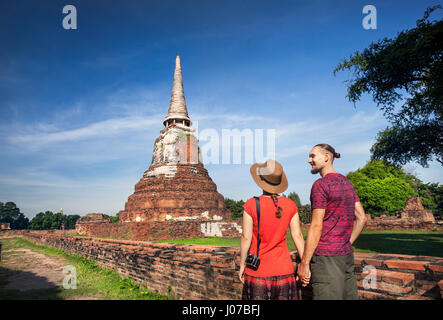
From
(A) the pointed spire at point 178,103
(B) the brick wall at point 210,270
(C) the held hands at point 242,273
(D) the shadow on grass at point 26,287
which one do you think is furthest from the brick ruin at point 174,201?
(C) the held hands at point 242,273

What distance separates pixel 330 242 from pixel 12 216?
7455cm

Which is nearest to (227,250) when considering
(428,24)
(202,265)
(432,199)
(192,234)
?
(202,265)

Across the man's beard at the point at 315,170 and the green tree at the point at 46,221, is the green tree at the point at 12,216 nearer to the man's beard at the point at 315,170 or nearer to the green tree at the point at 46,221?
the green tree at the point at 46,221

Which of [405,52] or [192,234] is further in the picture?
[192,234]

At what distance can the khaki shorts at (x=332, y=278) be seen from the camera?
6.85 ft

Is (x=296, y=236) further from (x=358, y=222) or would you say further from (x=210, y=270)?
(x=210, y=270)

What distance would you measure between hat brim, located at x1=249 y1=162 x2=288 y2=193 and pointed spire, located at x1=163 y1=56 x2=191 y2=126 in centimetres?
2279

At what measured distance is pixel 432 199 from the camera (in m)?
41.6

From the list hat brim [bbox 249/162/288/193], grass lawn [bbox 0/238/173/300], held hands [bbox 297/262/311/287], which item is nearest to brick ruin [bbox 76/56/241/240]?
grass lawn [bbox 0/238/173/300]

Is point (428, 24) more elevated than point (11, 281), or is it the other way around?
point (428, 24)

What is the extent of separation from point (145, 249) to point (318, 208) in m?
4.42
